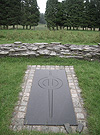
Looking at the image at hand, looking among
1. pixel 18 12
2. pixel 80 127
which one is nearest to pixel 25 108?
pixel 80 127

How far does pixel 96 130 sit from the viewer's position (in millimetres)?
2400

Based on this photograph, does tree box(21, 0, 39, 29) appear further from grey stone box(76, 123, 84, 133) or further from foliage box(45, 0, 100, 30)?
grey stone box(76, 123, 84, 133)

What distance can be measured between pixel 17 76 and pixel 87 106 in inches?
95.0

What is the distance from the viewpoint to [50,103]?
293 cm

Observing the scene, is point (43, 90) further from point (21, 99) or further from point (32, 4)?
point (32, 4)

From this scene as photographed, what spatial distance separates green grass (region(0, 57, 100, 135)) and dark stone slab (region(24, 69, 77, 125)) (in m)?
0.32

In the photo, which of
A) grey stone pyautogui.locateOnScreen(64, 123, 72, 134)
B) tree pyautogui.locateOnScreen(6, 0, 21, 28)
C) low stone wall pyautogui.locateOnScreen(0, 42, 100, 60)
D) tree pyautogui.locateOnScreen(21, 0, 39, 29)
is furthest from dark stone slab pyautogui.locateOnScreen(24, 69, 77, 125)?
tree pyautogui.locateOnScreen(21, 0, 39, 29)

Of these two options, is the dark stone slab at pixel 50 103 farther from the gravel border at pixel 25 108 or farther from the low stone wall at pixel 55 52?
the low stone wall at pixel 55 52

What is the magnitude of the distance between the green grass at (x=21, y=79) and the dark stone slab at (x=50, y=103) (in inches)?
12.7

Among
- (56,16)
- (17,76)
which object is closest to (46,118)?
(17,76)

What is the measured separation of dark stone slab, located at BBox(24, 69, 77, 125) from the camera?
2.53m

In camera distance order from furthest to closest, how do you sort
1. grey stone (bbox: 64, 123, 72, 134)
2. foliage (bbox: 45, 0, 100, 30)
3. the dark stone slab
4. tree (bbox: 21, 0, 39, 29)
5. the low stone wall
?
foliage (bbox: 45, 0, 100, 30) → tree (bbox: 21, 0, 39, 29) → the low stone wall → the dark stone slab → grey stone (bbox: 64, 123, 72, 134)

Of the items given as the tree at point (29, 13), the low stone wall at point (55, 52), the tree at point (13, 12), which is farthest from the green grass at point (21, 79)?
the tree at point (29, 13)

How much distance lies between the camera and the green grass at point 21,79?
8.44 feet
